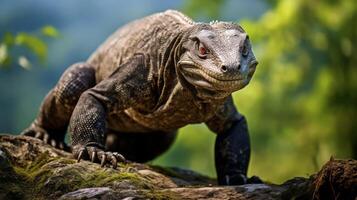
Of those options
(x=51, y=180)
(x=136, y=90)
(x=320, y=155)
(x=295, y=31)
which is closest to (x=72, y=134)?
(x=136, y=90)

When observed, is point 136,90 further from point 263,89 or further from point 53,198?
point 263,89

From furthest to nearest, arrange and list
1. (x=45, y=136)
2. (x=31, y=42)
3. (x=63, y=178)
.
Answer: (x=31, y=42) < (x=45, y=136) < (x=63, y=178)

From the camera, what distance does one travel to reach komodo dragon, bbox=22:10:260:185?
4.92 meters

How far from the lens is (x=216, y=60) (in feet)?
15.7

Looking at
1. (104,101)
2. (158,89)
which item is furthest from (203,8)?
(104,101)

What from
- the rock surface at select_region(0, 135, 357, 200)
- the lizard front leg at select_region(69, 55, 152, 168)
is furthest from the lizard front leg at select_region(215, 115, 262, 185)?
the lizard front leg at select_region(69, 55, 152, 168)

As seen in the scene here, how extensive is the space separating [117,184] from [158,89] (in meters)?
1.41

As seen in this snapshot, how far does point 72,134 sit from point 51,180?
102 centimetres

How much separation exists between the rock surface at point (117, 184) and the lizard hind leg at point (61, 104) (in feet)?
3.47

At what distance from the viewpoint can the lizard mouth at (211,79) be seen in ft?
15.3

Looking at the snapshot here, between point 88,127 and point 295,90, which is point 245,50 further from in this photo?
point 295,90

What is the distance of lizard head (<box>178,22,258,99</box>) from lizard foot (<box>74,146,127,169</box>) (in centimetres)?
83

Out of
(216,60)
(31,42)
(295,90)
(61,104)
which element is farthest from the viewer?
(295,90)

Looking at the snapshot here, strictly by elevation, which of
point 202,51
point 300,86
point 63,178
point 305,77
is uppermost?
point 305,77
